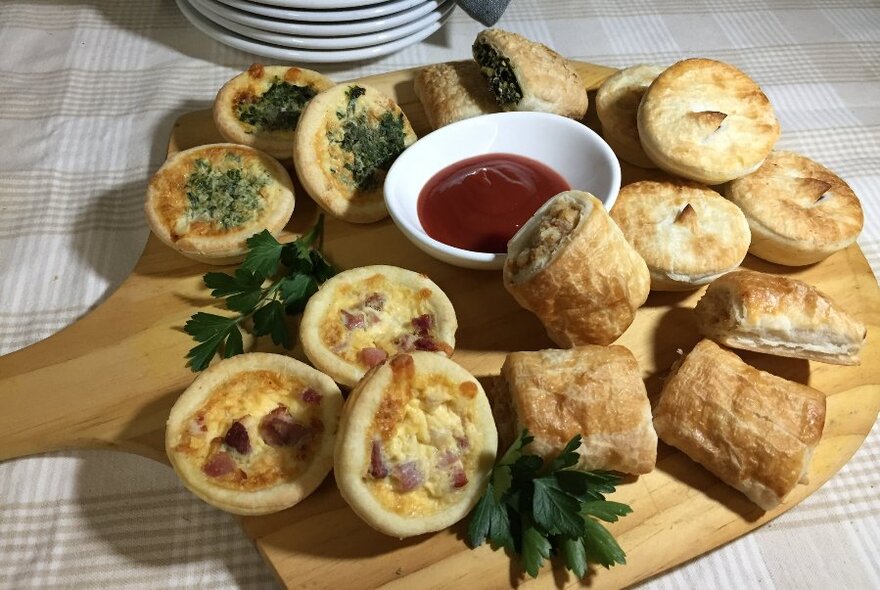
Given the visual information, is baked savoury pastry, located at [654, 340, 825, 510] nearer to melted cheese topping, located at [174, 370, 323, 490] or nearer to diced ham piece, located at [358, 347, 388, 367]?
diced ham piece, located at [358, 347, 388, 367]

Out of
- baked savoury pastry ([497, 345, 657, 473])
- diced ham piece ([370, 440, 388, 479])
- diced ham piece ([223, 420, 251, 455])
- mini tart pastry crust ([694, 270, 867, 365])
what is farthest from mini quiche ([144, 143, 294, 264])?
mini tart pastry crust ([694, 270, 867, 365])

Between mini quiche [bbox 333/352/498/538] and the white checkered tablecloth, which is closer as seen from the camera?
mini quiche [bbox 333/352/498/538]

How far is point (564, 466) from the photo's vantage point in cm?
237

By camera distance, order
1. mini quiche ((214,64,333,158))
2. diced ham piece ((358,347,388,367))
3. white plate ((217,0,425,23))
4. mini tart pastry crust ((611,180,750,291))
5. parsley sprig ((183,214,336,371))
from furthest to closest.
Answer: white plate ((217,0,425,23)), mini quiche ((214,64,333,158)), mini tart pastry crust ((611,180,750,291)), parsley sprig ((183,214,336,371)), diced ham piece ((358,347,388,367))

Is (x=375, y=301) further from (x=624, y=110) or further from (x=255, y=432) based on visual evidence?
(x=624, y=110)

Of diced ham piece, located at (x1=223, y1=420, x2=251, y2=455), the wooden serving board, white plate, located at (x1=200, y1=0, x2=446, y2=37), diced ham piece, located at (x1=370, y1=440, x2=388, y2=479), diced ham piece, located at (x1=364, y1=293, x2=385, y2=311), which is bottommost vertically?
the wooden serving board

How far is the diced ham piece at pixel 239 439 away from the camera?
2.39 m

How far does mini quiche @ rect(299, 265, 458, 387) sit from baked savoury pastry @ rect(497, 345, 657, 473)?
38 centimetres

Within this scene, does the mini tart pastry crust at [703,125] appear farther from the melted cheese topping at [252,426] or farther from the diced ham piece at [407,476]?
the melted cheese topping at [252,426]

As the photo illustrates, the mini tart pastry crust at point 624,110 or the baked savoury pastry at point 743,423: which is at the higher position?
the mini tart pastry crust at point 624,110

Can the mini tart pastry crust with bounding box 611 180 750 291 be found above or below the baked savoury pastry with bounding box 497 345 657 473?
above

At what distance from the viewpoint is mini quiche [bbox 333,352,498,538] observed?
225 centimetres

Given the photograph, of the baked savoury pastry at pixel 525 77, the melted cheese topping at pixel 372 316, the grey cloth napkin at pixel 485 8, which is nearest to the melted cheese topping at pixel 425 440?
the melted cheese topping at pixel 372 316

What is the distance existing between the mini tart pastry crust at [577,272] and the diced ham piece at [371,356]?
60 centimetres
